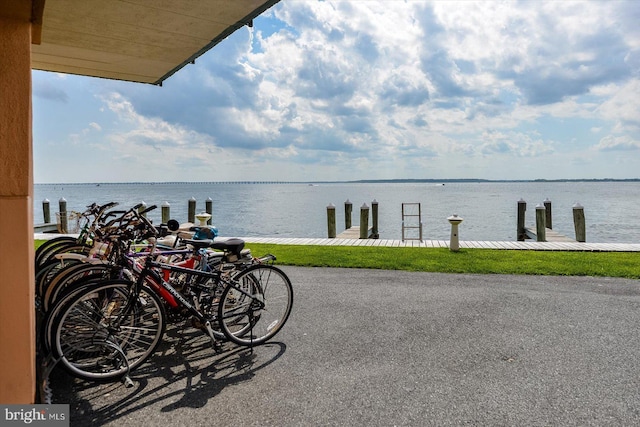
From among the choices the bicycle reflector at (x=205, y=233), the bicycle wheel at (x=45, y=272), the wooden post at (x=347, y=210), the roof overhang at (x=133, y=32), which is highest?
the roof overhang at (x=133, y=32)

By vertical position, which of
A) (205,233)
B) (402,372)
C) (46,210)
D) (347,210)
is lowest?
(402,372)

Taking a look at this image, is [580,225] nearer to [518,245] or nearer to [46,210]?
[518,245]

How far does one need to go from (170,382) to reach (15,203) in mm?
1734

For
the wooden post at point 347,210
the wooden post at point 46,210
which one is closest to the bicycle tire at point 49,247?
the wooden post at point 347,210

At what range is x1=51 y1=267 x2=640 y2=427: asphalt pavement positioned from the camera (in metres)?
2.75

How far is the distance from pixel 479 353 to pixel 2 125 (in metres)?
3.92

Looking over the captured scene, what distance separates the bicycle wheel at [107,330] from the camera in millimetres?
2996

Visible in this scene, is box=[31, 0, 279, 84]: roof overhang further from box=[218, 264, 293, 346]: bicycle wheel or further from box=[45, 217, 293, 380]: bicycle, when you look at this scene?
box=[218, 264, 293, 346]: bicycle wheel

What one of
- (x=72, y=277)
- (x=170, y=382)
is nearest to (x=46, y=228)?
(x=72, y=277)

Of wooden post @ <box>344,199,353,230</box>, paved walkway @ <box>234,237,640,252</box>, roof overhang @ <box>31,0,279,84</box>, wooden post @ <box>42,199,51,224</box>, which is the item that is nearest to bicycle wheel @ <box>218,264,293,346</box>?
roof overhang @ <box>31,0,279,84</box>

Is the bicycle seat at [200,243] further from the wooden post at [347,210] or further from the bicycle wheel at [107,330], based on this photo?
the wooden post at [347,210]

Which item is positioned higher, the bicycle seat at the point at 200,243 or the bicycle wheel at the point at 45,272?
the bicycle seat at the point at 200,243

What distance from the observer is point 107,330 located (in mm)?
3172

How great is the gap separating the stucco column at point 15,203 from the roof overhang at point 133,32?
1094 mm
